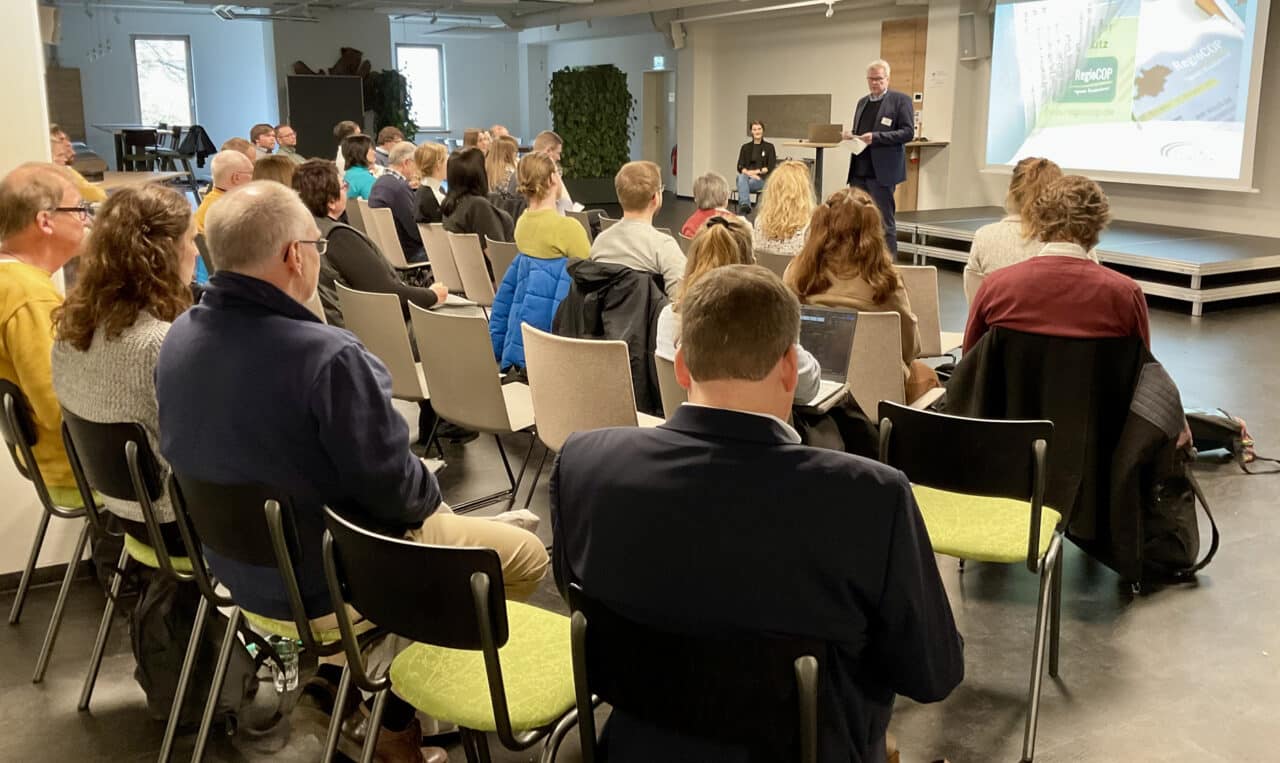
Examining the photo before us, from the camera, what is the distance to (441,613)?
1770mm

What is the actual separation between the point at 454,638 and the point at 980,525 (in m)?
1.55

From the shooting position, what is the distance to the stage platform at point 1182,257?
26.4 ft

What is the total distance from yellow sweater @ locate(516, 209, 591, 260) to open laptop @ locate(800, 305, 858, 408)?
1.98 meters

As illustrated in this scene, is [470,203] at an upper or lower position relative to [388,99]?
lower

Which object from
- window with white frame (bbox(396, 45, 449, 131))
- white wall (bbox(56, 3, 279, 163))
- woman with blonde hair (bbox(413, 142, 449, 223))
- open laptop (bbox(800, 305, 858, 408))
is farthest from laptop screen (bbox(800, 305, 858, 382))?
window with white frame (bbox(396, 45, 449, 131))

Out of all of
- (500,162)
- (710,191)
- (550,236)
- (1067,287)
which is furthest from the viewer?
(500,162)

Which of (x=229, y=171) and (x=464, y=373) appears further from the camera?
(x=229, y=171)

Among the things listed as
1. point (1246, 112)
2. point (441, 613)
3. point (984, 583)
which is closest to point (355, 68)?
point (1246, 112)

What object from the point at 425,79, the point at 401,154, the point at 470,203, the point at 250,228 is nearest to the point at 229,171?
the point at 470,203

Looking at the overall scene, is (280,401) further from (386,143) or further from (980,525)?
(386,143)

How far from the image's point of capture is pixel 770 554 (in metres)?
1.46

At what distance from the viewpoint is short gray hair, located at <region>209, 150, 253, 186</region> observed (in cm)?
489

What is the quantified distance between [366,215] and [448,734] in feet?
16.7

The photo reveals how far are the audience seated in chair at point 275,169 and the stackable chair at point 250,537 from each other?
9.82 ft
